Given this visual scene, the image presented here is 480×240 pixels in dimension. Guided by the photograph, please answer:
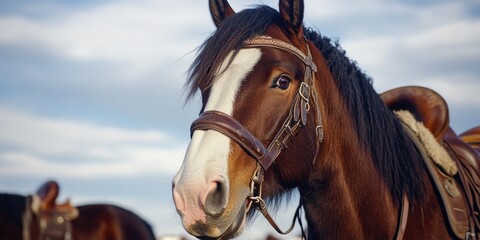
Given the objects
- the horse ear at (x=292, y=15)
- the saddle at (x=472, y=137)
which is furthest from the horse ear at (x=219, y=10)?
the saddle at (x=472, y=137)

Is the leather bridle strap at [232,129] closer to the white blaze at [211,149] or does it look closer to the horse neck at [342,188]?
the white blaze at [211,149]

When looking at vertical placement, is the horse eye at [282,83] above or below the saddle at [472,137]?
below

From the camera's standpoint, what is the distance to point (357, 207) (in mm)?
4605

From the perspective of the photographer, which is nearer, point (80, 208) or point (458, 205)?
point (458, 205)

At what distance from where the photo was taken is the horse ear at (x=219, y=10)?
4969mm

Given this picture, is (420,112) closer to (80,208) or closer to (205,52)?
(205,52)

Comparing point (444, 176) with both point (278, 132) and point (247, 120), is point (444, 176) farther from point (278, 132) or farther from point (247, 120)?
point (247, 120)

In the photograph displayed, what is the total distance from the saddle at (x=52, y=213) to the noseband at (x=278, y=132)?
421cm

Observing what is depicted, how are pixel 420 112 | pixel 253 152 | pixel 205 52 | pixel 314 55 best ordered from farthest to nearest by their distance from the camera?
pixel 420 112
pixel 314 55
pixel 205 52
pixel 253 152

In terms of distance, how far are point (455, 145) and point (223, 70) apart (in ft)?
7.18

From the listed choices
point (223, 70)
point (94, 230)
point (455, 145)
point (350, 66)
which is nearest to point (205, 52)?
point (223, 70)

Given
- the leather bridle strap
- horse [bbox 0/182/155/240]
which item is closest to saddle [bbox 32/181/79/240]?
horse [bbox 0/182/155/240]

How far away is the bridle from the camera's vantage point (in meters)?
3.96

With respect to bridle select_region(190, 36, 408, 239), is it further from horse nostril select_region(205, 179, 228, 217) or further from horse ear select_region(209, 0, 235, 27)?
horse ear select_region(209, 0, 235, 27)
